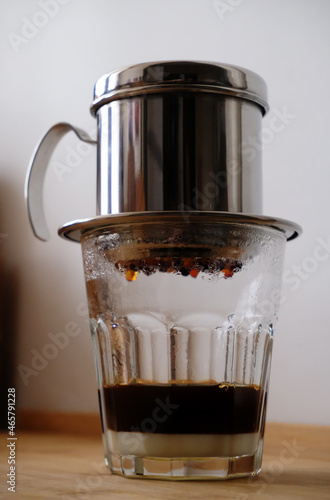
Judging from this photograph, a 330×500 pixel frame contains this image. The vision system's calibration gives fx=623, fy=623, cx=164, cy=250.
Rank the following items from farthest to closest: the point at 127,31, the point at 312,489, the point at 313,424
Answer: the point at 127,31 → the point at 313,424 → the point at 312,489

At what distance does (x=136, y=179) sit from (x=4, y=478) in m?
0.35

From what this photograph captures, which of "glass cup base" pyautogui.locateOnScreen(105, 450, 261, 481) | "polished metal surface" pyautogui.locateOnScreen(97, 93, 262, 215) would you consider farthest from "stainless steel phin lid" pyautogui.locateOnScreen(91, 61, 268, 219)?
"glass cup base" pyautogui.locateOnScreen(105, 450, 261, 481)

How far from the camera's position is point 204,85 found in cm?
66

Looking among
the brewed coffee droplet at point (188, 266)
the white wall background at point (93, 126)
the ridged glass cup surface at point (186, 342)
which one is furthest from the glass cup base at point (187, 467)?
the white wall background at point (93, 126)

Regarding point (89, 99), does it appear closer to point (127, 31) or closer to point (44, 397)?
point (127, 31)

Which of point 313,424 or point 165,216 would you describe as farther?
point 313,424

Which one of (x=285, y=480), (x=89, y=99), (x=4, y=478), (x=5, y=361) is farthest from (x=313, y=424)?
(x=89, y=99)

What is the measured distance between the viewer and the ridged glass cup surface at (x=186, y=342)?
2.06 feet

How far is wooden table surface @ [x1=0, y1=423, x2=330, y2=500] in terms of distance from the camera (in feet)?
1.92

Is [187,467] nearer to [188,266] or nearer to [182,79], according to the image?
[188,266]

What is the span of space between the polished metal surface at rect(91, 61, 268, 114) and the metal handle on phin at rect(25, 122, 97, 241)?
10 centimetres

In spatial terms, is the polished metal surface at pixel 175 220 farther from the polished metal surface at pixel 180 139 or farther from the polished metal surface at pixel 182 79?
the polished metal surface at pixel 182 79

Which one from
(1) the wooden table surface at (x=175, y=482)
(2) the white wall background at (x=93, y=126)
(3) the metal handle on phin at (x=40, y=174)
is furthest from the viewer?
(2) the white wall background at (x=93, y=126)

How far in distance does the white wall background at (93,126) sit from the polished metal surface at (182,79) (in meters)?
0.28
